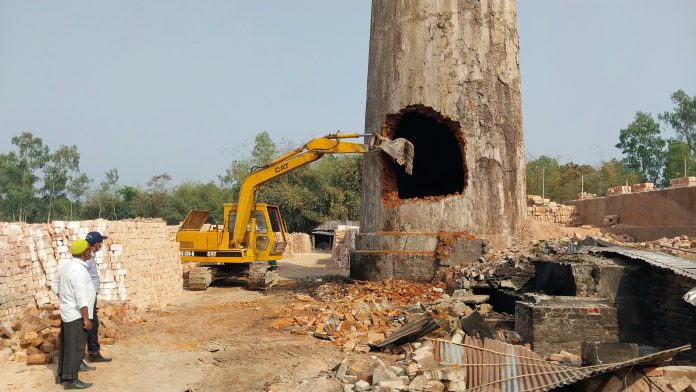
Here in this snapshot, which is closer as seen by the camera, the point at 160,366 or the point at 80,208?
the point at 160,366

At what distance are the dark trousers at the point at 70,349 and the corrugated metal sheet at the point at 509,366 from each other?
3.61m

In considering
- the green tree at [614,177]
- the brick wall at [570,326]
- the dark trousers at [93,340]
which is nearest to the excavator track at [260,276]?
the dark trousers at [93,340]

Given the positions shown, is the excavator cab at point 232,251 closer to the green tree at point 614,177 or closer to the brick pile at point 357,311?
the brick pile at point 357,311

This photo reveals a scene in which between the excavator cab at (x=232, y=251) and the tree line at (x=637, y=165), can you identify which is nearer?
the excavator cab at (x=232, y=251)

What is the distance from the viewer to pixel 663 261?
6426 millimetres

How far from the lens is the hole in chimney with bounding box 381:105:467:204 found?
36.7 feet

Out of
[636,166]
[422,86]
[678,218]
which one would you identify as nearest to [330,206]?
[636,166]

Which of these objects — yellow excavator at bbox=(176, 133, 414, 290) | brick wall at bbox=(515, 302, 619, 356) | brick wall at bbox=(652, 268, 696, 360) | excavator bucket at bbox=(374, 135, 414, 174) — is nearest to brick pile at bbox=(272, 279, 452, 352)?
brick wall at bbox=(515, 302, 619, 356)

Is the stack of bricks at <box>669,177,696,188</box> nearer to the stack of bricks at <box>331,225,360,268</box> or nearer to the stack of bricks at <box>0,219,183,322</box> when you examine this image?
the stack of bricks at <box>331,225,360,268</box>

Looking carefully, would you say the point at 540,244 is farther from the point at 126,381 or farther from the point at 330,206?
the point at 330,206

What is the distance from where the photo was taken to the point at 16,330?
713cm

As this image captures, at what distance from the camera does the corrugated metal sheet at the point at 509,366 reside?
15.3 ft

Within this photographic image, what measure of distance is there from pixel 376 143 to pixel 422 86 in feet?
4.59

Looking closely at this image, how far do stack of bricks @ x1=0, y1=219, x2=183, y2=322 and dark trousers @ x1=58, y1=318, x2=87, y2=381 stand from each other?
7.39ft
